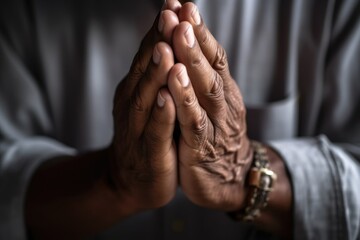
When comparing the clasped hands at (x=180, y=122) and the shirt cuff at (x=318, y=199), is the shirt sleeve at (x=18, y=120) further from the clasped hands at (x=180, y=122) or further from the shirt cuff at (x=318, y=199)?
the shirt cuff at (x=318, y=199)

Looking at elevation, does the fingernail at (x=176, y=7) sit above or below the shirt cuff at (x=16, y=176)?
above

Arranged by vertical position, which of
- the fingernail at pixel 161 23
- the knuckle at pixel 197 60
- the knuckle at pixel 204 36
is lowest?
the knuckle at pixel 197 60

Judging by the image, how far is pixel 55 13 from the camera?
0.50 meters

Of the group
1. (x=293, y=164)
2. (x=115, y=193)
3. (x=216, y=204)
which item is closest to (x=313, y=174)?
(x=293, y=164)

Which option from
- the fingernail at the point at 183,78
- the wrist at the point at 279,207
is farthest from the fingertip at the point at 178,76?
the wrist at the point at 279,207

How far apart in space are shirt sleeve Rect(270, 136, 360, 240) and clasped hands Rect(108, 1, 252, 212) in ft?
0.24

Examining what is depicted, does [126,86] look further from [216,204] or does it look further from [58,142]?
[58,142]

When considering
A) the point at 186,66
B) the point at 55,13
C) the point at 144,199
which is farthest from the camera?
the point at 55,13

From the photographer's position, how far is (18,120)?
560 millimetres

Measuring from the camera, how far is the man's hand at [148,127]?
0.27 metres

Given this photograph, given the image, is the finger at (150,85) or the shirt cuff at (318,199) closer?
the finger at (150,85)

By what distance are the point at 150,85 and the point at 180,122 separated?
0.04 metres

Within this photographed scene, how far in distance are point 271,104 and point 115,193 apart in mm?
267

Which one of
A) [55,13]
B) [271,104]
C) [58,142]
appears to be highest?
[55,13]
